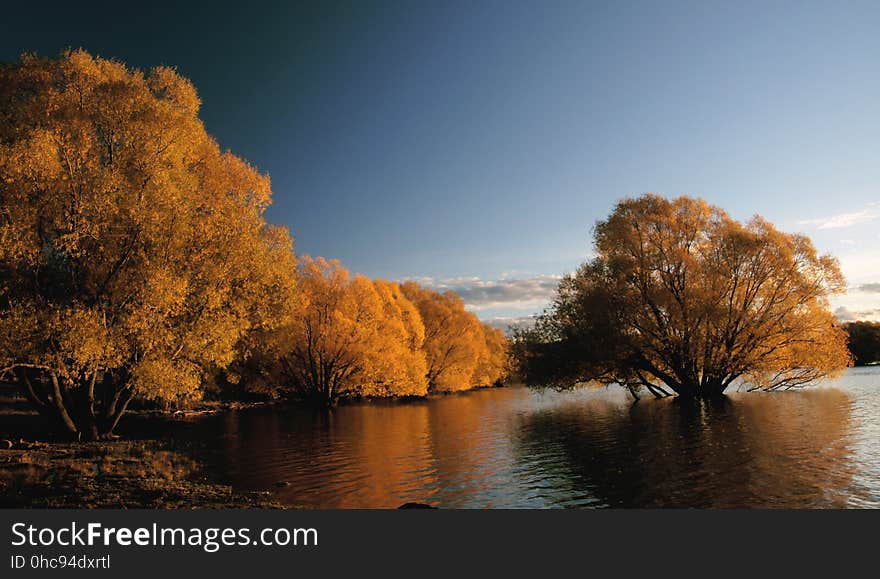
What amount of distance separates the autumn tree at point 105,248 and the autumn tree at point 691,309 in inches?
1125

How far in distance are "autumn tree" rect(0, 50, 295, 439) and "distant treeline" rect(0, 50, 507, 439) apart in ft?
0.21

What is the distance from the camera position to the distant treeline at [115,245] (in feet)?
77.2

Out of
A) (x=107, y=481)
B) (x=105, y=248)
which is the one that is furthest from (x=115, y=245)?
(x=107, y=481)

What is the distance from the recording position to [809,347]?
46.4 m

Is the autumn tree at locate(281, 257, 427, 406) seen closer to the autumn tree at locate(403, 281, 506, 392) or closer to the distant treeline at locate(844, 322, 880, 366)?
the autumn tree at locate(403, 281, 506, 392)

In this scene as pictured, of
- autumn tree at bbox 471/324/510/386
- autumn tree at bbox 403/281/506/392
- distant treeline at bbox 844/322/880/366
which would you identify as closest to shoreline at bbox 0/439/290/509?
autumn tree at bbox 403/281/506/392

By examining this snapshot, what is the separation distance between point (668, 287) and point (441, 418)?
77.6 ft

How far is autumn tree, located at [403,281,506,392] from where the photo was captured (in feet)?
298

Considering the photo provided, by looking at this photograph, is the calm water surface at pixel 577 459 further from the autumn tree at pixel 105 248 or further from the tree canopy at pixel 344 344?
the tree canopy at pixel 344 344

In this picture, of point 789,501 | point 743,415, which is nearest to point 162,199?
point 789,501

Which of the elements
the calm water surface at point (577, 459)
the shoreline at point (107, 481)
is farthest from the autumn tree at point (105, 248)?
the calm water surface at point (577, 459)

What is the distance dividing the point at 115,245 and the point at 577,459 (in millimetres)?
23889

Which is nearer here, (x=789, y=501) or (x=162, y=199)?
(x=789, y=501)

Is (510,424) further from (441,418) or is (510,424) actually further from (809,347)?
(809,347)
